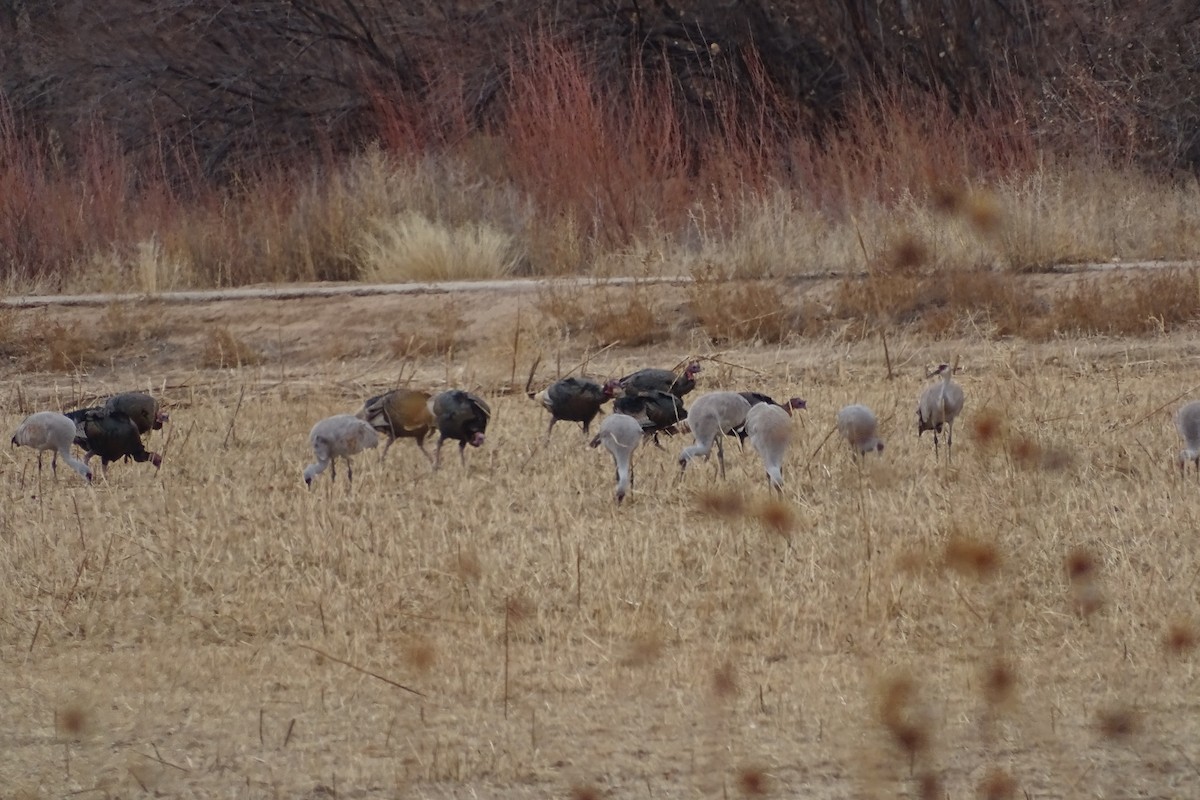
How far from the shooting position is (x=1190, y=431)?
21.3ft

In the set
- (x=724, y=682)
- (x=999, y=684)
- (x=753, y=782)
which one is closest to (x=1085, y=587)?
(x=999, y=684)

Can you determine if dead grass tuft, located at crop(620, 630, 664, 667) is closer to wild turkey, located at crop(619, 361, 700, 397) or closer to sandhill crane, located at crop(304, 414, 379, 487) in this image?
sandhill crane, located at crop(304, 414, 379, 487)

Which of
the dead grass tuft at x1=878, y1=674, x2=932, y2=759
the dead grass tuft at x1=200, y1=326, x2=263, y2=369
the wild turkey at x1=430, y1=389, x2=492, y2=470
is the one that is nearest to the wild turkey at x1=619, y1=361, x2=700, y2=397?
the wild turkey at x1=430, y1=389, x2=492, y2=470

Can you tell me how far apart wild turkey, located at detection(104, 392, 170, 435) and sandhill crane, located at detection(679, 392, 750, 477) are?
2278 millimetres

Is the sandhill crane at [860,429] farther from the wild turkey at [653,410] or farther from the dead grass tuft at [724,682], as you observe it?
the dead grass tuft at [724,682]

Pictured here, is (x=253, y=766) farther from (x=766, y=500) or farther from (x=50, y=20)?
(x=50, y=20)

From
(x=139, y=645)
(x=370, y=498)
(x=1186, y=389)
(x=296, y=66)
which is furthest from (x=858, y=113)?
(x=139, y=645)

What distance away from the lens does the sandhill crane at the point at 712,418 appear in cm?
654

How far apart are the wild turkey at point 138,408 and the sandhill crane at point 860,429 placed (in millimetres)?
2823

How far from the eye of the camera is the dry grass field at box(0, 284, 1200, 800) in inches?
162

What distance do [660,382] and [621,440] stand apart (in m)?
1.13

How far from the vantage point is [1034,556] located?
555 cm

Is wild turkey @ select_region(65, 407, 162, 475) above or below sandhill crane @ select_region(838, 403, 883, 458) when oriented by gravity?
above

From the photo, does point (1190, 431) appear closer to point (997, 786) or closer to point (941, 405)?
point (941, 405)
